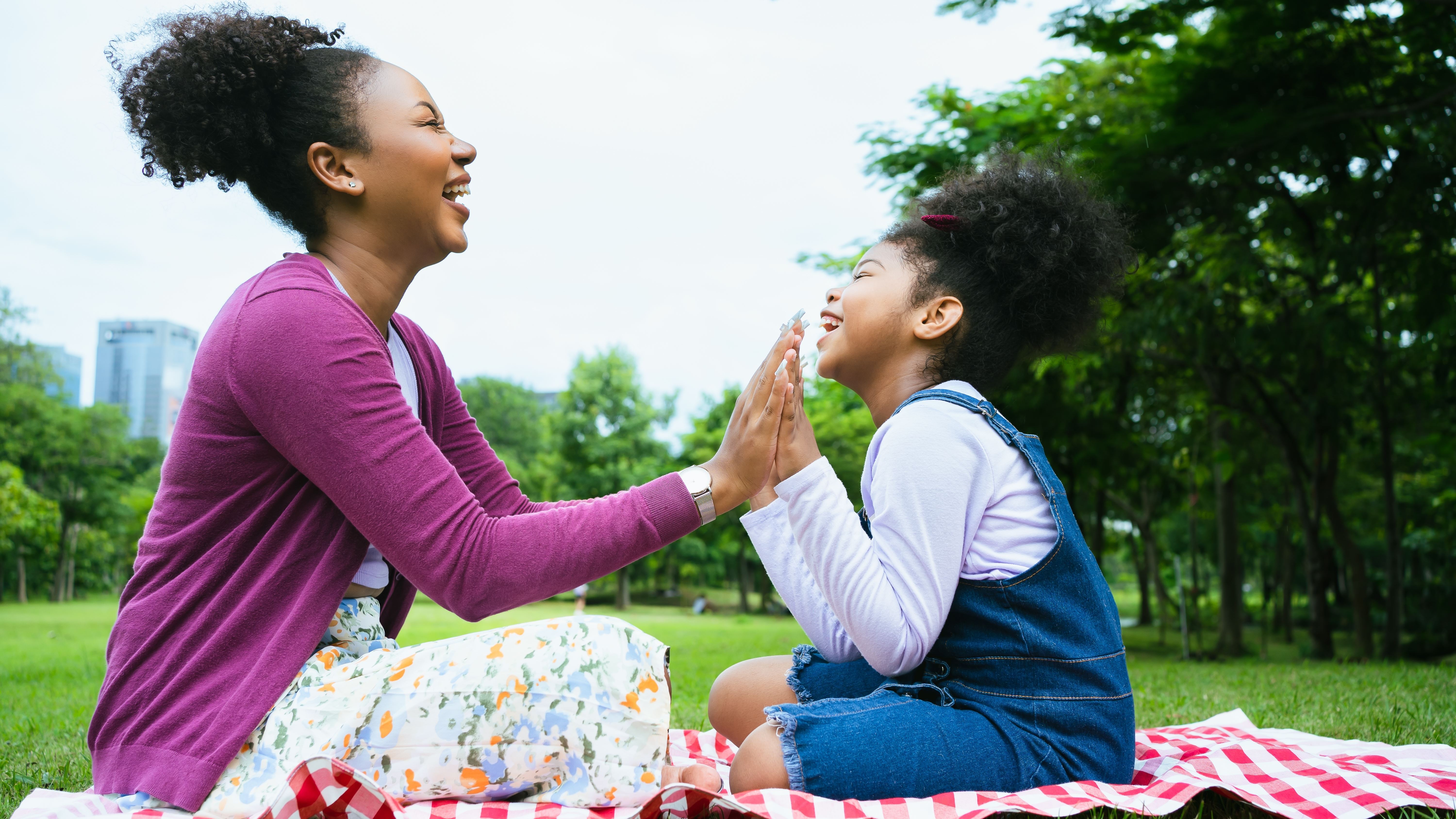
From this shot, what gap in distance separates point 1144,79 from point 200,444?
31.4 feet

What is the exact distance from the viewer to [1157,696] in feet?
18.8

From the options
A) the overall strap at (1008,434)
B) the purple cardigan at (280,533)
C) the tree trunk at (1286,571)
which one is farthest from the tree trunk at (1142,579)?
the purple cardigan at (280,533)

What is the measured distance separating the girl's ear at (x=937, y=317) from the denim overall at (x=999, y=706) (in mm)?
371

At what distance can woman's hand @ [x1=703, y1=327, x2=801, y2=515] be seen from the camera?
2.19 metres

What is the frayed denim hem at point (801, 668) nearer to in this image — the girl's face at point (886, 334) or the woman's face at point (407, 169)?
the girl's face at point (886, 334)

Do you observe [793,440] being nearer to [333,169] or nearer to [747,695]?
[747,695]

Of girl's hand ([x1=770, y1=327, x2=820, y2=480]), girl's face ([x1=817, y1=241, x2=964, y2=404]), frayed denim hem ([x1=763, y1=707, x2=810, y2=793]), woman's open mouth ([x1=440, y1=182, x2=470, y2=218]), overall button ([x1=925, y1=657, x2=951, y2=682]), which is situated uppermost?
woman's open mouth ([x1=440, y1=182, x2=470, y2=218])

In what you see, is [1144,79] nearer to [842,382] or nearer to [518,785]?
[842,382]

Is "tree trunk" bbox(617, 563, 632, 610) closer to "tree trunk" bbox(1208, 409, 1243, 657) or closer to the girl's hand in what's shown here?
"tree trunk" bbox(1208, 409, 1243, 657)

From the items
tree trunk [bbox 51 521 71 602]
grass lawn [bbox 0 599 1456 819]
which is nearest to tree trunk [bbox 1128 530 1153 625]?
grass lawn [bbox 0 599 1456 819]

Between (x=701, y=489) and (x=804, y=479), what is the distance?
0.86 feet

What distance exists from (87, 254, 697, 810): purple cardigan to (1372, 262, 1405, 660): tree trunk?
32.6ft

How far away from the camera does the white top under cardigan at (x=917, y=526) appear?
6.91 feet

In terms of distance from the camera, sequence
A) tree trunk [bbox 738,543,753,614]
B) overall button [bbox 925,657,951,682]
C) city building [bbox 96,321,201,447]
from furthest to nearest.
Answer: city building [bbox 96,321,201,447] < tree trunk [bbox 738,543,753,614] < overall button [bbox 925,657,951,682]
